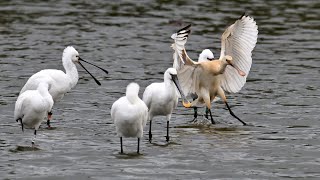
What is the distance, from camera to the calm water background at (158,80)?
12148mm

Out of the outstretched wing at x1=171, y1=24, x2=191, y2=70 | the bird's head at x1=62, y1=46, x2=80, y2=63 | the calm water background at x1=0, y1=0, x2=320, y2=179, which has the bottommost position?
the calm water background at x1=0, y1=0, x2=320, y2=179

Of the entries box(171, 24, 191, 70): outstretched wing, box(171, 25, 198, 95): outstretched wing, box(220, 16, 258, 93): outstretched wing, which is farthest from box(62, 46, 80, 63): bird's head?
box(220, 16, 258, 93): outstretched wing

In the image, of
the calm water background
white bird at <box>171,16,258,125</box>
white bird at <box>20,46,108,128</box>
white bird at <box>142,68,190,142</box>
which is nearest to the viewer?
the calm water background

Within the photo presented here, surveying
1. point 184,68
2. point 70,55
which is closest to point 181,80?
point 184,68

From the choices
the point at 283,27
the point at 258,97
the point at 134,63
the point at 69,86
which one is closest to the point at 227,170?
the point at 69,86

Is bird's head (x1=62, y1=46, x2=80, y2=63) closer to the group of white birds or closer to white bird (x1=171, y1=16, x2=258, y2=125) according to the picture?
the group of white birds

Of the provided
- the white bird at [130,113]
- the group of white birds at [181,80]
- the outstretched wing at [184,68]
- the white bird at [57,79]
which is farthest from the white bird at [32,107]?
the outstretched wing at [184,68]

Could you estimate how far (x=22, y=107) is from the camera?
12945mm

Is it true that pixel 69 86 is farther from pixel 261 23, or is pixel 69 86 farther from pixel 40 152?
pixel 261 23

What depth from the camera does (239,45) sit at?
15469 mm

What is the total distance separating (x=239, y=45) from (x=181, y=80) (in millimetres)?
1093

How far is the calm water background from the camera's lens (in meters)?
12.1

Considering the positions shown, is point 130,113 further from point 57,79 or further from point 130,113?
point 57,79

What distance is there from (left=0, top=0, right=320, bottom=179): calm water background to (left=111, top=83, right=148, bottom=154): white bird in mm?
391
